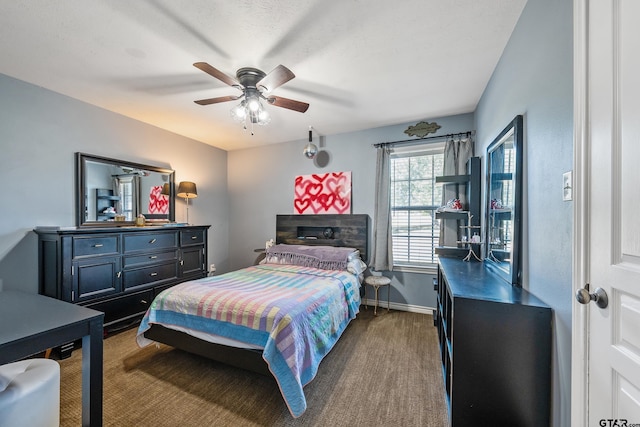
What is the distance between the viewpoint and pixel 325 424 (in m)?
1.59

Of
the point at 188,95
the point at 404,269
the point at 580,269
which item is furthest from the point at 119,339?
the point at 580,269

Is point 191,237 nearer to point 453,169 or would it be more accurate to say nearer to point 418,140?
point 418,140

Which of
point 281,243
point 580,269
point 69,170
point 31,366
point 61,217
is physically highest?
point 69,170

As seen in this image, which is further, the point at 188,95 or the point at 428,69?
the point at 188,95

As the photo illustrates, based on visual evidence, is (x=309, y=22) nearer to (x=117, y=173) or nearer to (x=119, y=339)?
(x=117, y=173)

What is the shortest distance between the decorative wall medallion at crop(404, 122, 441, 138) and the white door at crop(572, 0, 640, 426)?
7.94 ft

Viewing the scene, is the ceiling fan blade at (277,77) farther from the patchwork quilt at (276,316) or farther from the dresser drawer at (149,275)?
the dresser drawer at (149,275)

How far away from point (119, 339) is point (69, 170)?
197cm

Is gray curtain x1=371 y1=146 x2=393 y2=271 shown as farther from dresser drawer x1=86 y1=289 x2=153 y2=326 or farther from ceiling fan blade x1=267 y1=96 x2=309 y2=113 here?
dresser drawer x1=86 y1=289 x2=153 y2=326

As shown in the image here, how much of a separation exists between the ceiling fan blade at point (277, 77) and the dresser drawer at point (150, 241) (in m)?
2.39

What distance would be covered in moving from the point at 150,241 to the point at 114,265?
46 centimetres

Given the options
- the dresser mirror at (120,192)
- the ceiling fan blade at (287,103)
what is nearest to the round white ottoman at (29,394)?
the dresser mirror at (120,192)

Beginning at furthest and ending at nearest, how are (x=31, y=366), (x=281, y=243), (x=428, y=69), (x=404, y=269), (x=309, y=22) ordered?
(x=281, y=243) < (x=404, y=269) < (x=428, y=69) < (x=309, y=22) < (x=31, y=366)

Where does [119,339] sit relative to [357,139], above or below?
below
